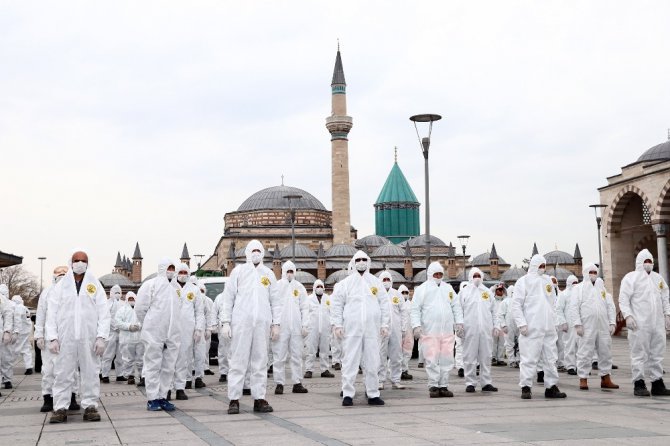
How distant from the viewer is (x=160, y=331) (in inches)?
398

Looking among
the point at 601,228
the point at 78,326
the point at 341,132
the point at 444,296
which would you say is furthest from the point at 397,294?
the point at 341,132

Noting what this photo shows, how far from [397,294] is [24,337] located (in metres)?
9.11

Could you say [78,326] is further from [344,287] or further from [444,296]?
[444,296]

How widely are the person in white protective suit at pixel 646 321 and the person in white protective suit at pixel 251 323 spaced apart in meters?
4.95

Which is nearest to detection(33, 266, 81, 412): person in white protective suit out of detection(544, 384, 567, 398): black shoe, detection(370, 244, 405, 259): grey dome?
detection(544, 384, 567, 398): black shoe

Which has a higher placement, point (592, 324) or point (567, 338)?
point (592, 324)

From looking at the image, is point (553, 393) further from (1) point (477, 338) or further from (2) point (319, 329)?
(2) point (319, 329)

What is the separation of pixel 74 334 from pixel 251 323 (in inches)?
80.3

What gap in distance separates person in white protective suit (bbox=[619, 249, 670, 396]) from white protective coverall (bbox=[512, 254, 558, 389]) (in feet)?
3.42

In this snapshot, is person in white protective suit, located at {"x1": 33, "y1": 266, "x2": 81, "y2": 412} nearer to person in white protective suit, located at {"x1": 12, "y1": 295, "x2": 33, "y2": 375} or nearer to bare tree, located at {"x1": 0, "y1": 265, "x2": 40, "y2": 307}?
person in white protective suit, located at {"x1": 12, "y1": 295, "x2": 33, "y2": 375}

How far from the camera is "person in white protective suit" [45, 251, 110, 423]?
882cm

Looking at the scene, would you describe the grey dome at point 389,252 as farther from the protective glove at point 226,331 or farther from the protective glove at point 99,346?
the protective glove at point 99,346

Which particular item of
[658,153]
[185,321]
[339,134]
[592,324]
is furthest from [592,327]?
[339,134]

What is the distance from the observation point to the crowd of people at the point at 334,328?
916cm
